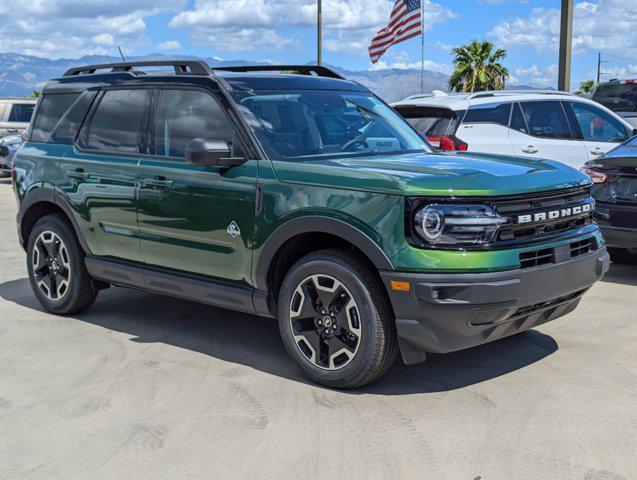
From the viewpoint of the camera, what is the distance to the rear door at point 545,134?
34.0 ft

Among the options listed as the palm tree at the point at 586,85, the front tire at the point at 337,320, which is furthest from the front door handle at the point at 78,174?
the palm tree at the point at 586,85

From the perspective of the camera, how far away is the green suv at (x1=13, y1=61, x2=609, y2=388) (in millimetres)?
4195

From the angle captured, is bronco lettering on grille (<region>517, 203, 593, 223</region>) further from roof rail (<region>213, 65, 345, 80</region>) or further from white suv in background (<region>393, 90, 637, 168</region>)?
white suv in background (<region>393, 90, 637, 168</region>)

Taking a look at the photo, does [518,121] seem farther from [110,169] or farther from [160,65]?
[110,169]

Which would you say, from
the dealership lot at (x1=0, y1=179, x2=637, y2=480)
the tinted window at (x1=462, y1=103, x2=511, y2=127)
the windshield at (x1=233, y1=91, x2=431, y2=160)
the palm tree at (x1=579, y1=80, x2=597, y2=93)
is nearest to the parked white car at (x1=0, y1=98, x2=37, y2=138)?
the tinted window at (x1=462, y1=103, x2=511, y2=127)

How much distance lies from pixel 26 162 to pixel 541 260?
14.1ft

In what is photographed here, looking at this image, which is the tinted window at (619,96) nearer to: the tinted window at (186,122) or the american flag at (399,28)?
the american flag at (399,28)

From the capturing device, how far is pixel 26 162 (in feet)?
21.7

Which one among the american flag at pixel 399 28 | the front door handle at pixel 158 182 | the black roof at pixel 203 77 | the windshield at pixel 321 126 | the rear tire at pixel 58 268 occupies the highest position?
the american flag at pixel 399 28

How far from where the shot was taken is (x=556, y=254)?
449 centimetres

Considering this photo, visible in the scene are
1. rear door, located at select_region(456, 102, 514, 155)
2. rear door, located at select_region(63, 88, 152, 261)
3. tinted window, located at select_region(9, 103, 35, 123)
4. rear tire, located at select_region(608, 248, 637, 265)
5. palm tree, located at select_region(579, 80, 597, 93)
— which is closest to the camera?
rear door, located at select_region(63, 88, 152, 261)

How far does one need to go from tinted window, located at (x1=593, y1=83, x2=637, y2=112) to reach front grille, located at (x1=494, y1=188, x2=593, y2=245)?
12.2 m

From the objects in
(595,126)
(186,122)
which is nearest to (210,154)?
(186,122)

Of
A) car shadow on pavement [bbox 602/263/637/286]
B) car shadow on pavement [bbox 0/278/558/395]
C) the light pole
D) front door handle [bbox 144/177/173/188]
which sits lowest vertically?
car shadow on pavement [bbox 0/278/558/395]
